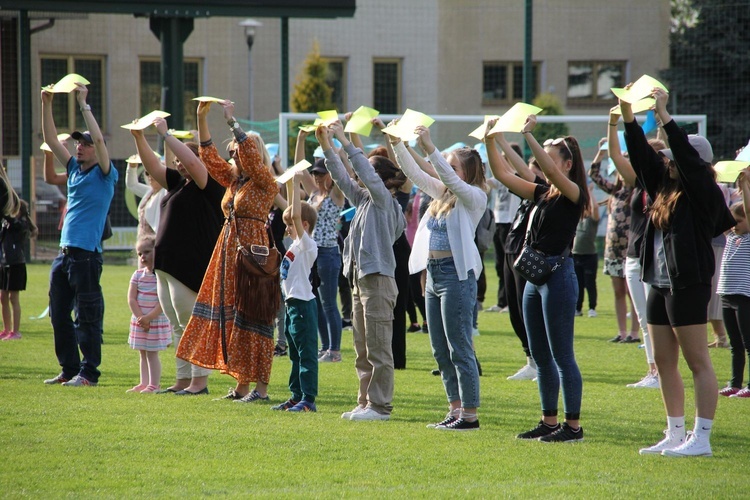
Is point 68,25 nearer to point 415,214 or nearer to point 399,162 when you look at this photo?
point 415,214

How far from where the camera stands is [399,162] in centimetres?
662

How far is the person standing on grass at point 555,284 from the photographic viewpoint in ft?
20.1

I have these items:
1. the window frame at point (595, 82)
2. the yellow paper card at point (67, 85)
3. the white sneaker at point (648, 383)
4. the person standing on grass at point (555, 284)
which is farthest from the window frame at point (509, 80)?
the person standing on grass at point (555, 284)

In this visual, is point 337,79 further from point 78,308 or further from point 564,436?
point 564,436

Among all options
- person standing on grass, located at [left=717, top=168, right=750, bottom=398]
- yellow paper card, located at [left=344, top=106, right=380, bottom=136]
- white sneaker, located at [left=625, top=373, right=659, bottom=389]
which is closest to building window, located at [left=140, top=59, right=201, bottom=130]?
white sneaker, located at [left=625, top=373, right=659, bottom=389]

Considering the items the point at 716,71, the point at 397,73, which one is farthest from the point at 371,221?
the point at 716,71

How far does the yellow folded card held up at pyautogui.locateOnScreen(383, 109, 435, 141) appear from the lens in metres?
6.46

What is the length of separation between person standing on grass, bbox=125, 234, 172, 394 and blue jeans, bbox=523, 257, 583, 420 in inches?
129

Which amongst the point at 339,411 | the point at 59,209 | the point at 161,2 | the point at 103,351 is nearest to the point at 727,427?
the point at 339,411

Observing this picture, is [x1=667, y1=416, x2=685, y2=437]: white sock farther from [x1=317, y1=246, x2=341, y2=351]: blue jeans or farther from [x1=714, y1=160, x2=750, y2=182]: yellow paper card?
[x1=317, y1=246, x2=341, y2=351]: blue jeans

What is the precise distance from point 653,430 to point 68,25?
24330 millimetres

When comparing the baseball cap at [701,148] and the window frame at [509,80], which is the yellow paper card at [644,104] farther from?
the window frame at [509,80]

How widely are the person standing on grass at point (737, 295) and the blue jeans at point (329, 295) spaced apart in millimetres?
3772

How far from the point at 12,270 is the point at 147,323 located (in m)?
4.08
